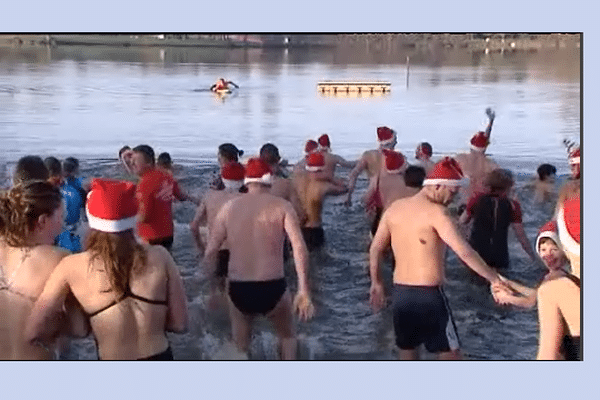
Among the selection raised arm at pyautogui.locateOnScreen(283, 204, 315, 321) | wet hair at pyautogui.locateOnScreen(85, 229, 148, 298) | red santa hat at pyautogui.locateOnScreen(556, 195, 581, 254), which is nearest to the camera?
wet hair at pyautogui.locateOnScreen(85, 229, 148, 298)

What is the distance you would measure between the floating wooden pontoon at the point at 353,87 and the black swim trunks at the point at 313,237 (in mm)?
788

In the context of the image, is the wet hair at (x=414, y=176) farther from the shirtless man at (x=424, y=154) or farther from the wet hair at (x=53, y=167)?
the wet hair at (x=53, y=167)

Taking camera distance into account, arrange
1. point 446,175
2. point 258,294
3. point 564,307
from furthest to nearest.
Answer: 1. point 258,294
2. point 446,175
3. point 564,307

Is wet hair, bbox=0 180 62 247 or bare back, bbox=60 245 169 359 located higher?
wet hair, bbox=0 180 62 247

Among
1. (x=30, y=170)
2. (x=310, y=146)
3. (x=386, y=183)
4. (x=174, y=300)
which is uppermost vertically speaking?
(x=310, y=146)

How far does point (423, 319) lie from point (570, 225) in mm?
903

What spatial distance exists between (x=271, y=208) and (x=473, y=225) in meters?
1.20

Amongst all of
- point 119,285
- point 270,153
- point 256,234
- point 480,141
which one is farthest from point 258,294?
point 480,141

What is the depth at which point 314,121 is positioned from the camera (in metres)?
5.25

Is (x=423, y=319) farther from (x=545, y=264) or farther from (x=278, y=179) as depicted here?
(x=278, y=179)

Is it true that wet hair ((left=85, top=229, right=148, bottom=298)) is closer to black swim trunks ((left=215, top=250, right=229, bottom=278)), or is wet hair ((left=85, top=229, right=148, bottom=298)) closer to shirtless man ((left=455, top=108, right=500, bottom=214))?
black swim trunks ((left=215, top=250, right=229, bottom=278))

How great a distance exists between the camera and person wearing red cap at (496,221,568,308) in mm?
4781

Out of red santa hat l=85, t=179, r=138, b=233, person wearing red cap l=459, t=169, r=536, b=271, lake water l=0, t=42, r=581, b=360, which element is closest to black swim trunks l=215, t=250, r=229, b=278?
lake water l=0, t=42, r=581, b=360

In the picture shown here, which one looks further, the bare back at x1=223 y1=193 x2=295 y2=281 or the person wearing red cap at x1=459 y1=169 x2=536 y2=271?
the person wearing red cap at x1=459 y1=169 x2=536 y2=271
